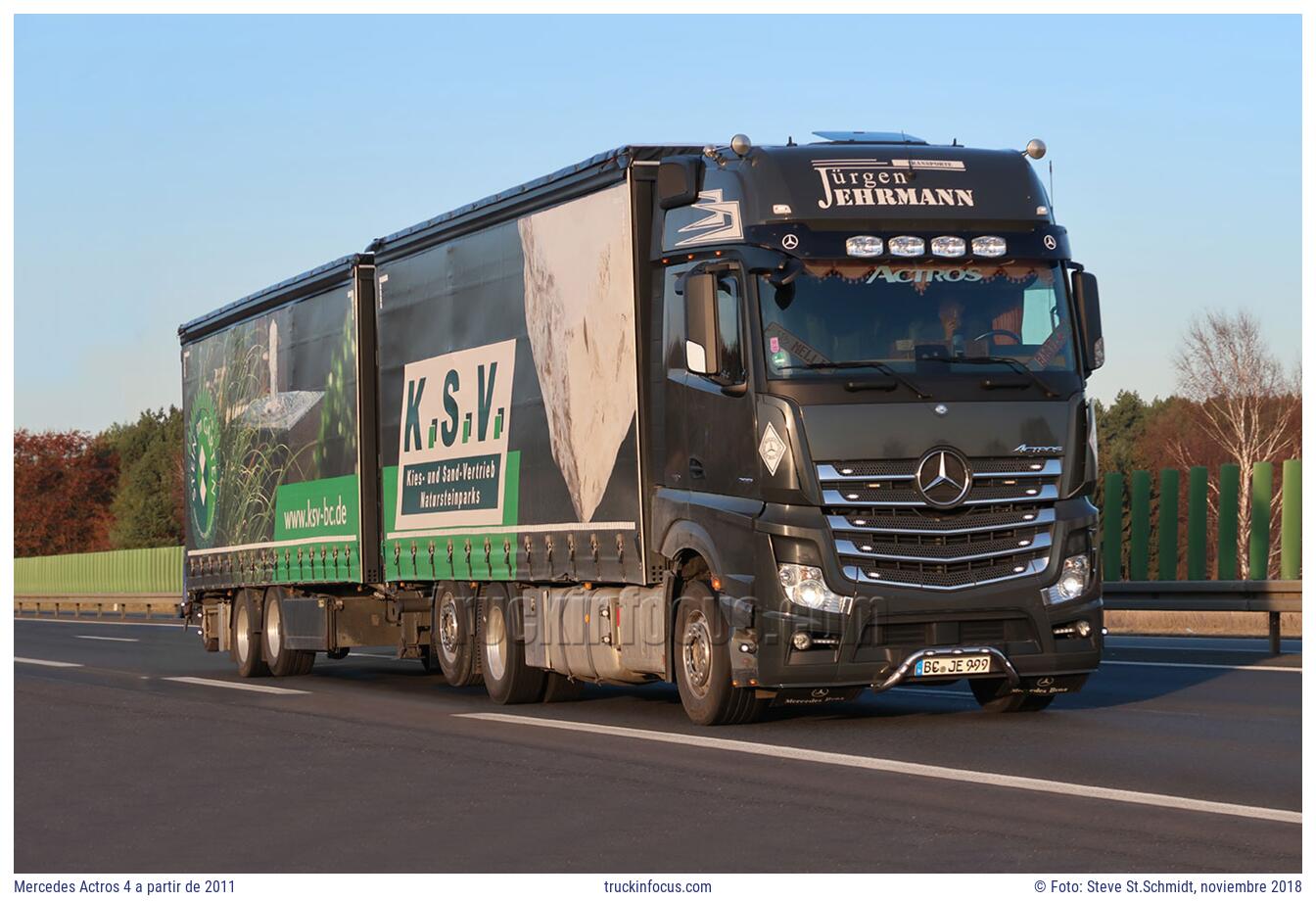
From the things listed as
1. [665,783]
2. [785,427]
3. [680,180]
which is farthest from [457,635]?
[665,783]

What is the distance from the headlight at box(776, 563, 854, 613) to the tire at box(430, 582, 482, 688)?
5401mm

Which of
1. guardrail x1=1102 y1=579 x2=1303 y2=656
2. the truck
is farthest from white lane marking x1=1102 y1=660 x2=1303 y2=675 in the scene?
the truck

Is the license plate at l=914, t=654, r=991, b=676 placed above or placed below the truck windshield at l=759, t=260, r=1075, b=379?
below

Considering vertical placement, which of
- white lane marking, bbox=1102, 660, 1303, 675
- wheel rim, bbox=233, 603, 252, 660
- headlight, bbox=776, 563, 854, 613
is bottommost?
white lane marking, bbox=1102, 660, 1303, 675

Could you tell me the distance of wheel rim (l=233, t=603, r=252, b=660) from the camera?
2450cm

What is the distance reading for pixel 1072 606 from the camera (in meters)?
14.8

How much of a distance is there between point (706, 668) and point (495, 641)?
3950 millimetres

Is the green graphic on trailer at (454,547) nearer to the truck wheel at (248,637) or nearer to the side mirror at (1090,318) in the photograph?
the truck wheel at (248,637)

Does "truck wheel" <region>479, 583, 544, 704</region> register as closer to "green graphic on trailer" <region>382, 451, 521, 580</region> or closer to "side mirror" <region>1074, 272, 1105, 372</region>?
"green graphic on trailer" <region>382, 451, 521, 580</region>

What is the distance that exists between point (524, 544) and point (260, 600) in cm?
750

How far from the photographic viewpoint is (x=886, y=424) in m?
14.3

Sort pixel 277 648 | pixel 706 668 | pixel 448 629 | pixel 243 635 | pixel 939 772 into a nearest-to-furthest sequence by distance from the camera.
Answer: pixel 939 772 → pixel 706 668 → pixel 448 629 → pixel 277 648 → pixel 243 635

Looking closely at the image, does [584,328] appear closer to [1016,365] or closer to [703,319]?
[703,319]

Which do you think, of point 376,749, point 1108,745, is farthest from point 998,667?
point 376,749
